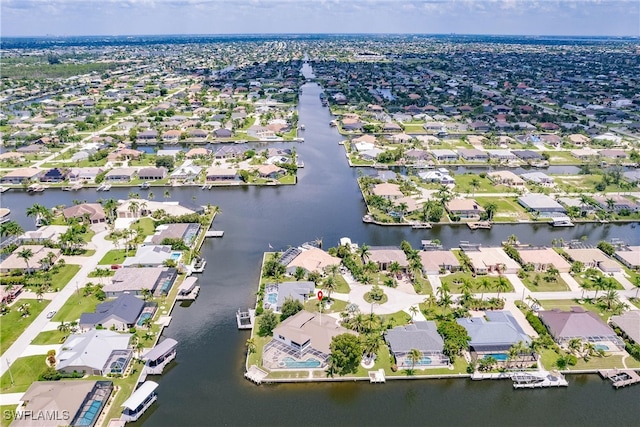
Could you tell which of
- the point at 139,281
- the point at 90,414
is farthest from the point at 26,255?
the point at 90,414

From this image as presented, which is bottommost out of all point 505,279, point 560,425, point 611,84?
point 560,425

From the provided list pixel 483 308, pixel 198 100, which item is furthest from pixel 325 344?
pixel 198 100

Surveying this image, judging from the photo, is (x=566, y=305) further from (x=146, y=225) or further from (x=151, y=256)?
(x=146, y=225)

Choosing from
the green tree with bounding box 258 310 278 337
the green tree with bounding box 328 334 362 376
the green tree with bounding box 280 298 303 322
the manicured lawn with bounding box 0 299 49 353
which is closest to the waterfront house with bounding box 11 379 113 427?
the manicured lawn with bounding box 0 299 49 353

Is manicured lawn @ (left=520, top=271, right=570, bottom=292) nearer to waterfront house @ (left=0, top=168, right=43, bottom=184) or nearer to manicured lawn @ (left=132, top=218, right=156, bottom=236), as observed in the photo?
manicured lawn @ (left=132, top=218, right=156, bottom=236)

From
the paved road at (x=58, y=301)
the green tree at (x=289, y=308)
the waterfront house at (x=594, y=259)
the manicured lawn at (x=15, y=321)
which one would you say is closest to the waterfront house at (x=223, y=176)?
the paved road at (x=58, y=301)

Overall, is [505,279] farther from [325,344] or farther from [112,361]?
[112,361]
